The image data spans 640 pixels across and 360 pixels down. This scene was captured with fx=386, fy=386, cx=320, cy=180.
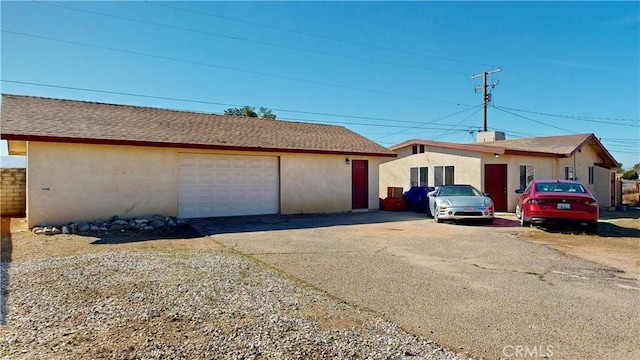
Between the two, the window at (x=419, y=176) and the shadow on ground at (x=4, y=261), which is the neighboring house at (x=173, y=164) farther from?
the window at (x=419, y=176)

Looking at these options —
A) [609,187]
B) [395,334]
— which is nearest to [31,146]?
[395,334]

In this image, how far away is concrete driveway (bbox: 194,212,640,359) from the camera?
3594mm

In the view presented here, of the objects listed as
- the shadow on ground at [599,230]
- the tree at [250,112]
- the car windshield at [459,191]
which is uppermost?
the tree at [250,112]

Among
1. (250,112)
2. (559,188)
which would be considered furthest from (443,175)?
(250,112)

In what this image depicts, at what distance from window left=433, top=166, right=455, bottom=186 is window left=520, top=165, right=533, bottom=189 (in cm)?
288

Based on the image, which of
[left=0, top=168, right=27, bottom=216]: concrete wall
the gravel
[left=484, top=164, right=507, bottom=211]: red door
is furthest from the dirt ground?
[left=484, top=164, right=507, bottom=211]: red door

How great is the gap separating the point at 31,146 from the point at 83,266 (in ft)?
20.6

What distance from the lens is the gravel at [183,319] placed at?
3.30 m

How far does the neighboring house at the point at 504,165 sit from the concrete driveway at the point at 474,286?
723 cm

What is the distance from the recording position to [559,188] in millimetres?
11336

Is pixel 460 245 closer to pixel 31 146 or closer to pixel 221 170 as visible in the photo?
pixel 221 170

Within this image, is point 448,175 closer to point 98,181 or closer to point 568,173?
point 568,173

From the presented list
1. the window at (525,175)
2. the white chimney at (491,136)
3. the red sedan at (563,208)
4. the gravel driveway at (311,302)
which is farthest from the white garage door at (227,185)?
the white chimney at (491,136)

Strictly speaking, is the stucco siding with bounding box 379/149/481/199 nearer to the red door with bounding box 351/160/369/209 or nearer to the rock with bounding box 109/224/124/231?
the red door with bounding box 351/160/369/209
